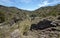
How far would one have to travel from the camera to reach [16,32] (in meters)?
8.75

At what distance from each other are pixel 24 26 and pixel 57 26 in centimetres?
357

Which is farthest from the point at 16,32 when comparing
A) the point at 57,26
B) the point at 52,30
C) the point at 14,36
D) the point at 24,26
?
the point at 57,26

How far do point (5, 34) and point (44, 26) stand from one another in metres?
6.39

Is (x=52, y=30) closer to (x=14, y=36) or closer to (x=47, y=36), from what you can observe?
(x=47, y=36)

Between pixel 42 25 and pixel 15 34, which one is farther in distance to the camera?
pixel 42 25

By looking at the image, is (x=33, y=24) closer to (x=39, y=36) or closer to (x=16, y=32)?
(x=39, y=36)

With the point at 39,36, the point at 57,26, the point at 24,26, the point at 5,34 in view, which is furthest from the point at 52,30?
the point at 5,34

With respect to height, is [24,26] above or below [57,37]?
above

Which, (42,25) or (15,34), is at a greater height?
(15,34)

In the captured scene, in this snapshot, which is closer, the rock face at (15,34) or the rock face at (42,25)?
the rock face at (15,34)

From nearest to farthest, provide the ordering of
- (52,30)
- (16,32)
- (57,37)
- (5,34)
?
(5,34) < (16,32) < (57,37) < (52,30)

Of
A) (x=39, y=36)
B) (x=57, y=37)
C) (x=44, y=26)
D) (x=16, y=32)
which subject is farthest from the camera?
(x=44, y=26)

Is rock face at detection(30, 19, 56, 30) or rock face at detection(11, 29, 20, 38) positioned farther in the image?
rock face at detection(30, 19, 56, 30)

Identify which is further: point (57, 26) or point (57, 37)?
point (57, 26)
